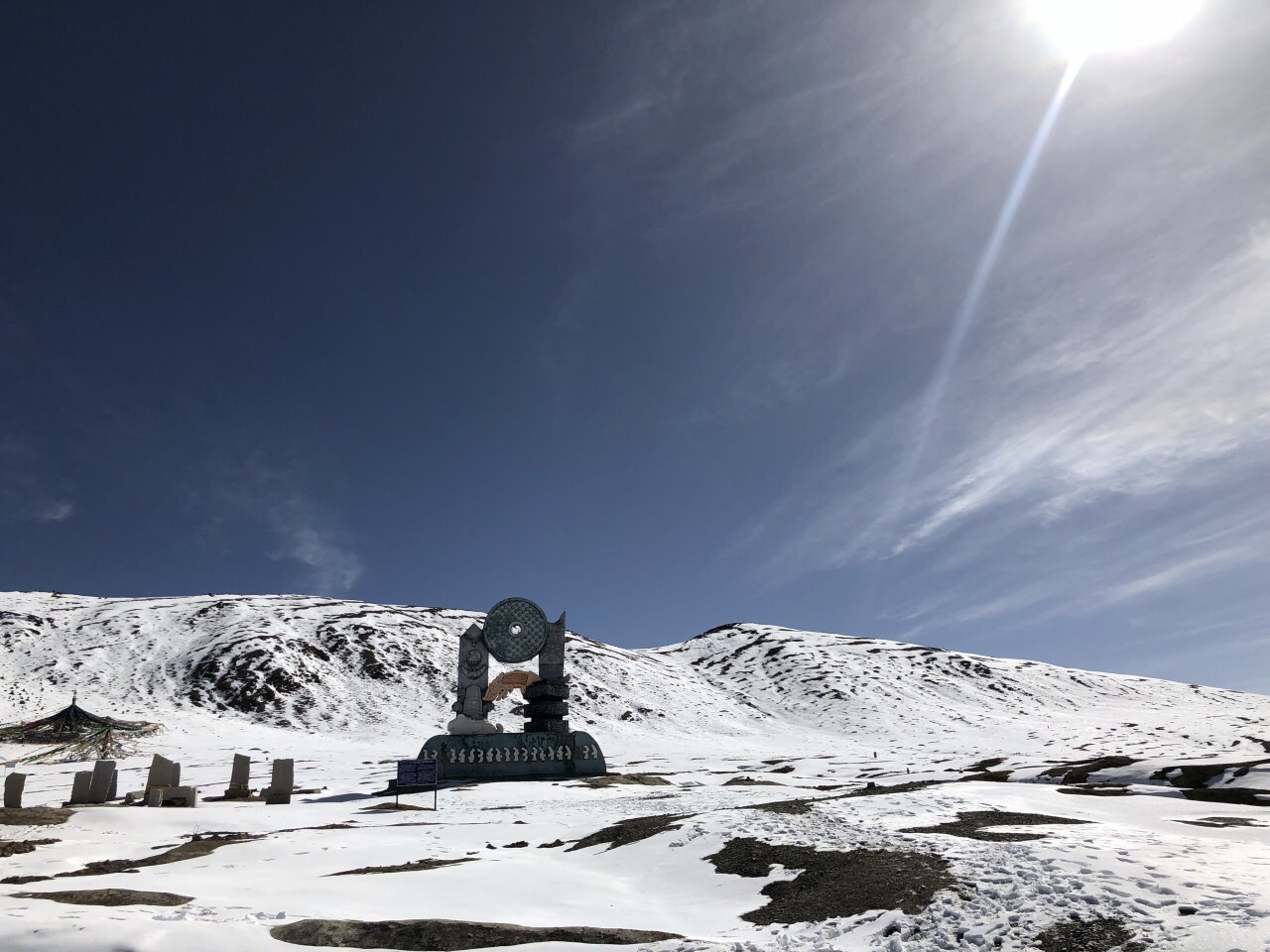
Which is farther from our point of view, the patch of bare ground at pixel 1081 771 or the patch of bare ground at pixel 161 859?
the patch of bare ground at pixel 1081 771

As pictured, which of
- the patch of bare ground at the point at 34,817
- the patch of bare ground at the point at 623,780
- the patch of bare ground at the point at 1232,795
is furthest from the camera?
the patch of bare ground at the point at 623,780

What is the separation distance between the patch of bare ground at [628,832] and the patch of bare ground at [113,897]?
8010 millimetres

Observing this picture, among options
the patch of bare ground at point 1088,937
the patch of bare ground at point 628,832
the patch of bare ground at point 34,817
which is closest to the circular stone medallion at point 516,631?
the patch of bare ground at point 34,817

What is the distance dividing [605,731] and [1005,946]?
65.6 m

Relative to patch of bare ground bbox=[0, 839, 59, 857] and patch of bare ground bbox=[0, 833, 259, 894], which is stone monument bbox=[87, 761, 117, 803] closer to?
patch of bare ground bbox=[0, 833, 259, 894]

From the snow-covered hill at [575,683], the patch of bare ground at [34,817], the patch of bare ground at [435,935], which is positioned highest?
the snow-covered hill at [575,683]

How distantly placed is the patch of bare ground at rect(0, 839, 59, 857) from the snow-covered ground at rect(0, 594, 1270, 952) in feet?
1.17

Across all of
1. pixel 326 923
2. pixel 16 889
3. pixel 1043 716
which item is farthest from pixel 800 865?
pixel 1043 716

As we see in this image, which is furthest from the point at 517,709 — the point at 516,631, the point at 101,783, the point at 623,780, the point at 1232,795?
the point at 1232,795

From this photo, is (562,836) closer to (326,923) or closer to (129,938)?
(326,923)

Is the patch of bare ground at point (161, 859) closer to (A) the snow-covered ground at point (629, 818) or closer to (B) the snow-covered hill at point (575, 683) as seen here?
(A) the snow-covered ground at point (629, 818)

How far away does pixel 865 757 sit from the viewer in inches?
1956

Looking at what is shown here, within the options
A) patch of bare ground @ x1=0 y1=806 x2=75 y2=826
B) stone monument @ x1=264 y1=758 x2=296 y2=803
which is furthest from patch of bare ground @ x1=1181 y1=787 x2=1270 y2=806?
patch of bare ground @ x1=0 y1=806 x2=75 y2=826

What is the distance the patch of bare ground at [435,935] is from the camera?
25.8 feet
